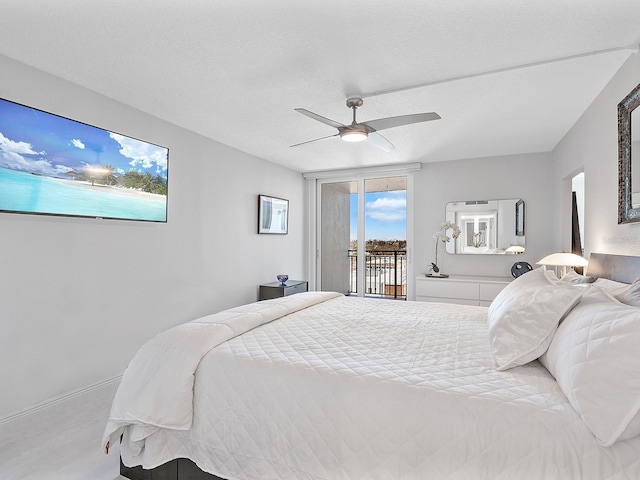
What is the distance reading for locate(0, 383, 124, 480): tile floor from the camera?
1.78m

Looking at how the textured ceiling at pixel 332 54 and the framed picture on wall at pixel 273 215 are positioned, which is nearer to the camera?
the textured ceiling at pixel 332 54

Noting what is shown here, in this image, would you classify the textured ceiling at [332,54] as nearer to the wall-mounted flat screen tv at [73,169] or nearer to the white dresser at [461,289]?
the wall-mounted flat screen tv at [73,169]

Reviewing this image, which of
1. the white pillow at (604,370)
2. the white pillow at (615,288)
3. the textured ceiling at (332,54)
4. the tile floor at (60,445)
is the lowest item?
the tile floor at (60,445)

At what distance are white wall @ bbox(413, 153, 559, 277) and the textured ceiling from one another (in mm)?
1301

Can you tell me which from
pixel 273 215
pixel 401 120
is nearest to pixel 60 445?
pixel 401 120

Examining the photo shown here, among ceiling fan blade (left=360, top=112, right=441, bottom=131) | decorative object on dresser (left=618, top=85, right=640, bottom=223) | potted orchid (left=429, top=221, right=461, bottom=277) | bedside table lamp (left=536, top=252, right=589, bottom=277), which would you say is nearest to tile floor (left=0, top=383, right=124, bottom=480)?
ceiling fan blade (left=360, top=112, right=441, bottom=131)

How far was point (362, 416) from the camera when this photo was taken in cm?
127

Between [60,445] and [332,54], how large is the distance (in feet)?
9.26

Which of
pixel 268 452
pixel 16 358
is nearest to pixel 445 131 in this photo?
pixel 268 452

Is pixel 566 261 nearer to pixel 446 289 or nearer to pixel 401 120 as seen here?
pixel 446 289

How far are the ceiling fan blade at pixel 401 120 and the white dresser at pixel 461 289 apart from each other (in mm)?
2572

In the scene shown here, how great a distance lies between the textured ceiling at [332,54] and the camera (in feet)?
5.74

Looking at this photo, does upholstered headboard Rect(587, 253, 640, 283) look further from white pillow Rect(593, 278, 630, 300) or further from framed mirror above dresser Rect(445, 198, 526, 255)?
framed mirror above dresser Rect(445, 198, 526, 255)

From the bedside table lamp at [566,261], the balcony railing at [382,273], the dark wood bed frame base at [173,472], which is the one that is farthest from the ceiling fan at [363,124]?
the balcony railing at [382,273]
